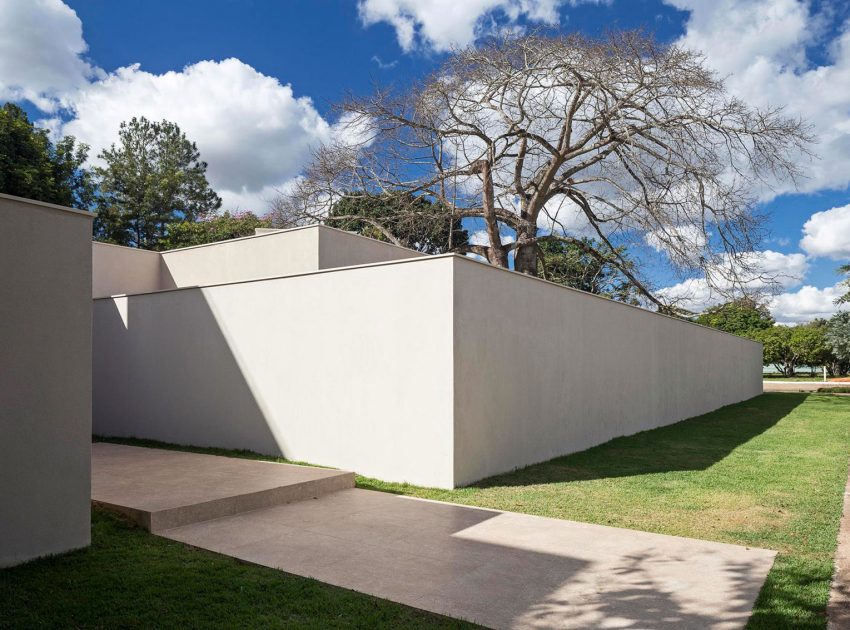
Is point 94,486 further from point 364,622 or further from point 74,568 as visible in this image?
point 364,622

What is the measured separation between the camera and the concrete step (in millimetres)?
5059

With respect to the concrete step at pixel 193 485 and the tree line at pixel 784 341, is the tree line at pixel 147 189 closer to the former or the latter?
the concrete step at pixel 193 485

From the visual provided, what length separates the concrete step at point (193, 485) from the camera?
16.6 feet

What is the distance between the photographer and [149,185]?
105ft

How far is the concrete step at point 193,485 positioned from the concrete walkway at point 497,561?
0.29ft

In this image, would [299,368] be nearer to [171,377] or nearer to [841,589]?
[171,377]

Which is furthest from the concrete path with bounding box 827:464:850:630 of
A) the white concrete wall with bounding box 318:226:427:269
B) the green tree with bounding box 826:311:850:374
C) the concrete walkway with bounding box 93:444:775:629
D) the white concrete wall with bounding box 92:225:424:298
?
the green tree with bounding box 826:311:850:374

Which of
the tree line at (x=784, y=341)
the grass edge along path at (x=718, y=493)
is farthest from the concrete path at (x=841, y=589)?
the tree line at (x=784, y=341)

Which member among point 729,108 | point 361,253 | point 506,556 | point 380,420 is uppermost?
point 729,108

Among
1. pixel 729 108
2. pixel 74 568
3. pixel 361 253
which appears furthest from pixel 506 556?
pixel 729 108

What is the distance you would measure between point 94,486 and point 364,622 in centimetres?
394

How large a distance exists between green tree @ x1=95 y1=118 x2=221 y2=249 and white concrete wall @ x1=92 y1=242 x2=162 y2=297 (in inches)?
724

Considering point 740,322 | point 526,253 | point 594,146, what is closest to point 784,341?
point 740,322

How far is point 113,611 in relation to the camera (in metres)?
3.30
